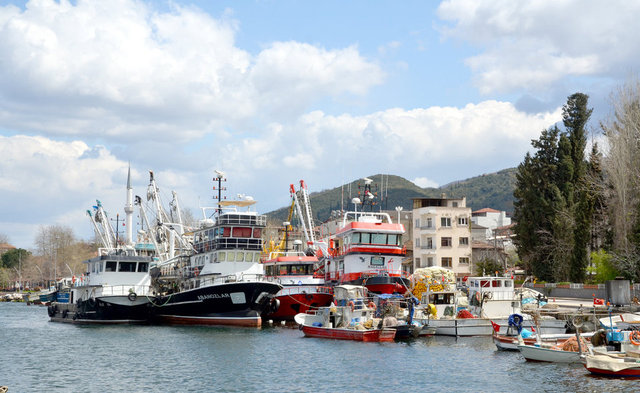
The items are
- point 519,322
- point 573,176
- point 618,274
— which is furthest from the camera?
point 573,176

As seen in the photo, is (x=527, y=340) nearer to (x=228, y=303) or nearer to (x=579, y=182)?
(x=228, y=303)

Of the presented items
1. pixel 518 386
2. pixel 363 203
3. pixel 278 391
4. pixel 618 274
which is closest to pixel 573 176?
pixel 618 274

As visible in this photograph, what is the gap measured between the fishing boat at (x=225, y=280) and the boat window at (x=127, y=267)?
361 centimetres

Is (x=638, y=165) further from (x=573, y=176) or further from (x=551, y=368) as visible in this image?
(x=551, y=368)

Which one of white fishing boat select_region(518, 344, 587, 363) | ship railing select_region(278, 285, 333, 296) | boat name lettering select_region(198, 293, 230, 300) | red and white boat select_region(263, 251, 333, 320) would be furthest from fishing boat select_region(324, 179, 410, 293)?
white fishing boat select_region(518, 344, 587, 363)

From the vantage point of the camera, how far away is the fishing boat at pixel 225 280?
175 ft

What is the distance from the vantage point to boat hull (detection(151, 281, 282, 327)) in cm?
5294

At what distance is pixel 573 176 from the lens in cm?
6738

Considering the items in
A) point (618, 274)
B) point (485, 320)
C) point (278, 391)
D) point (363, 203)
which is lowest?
point (278, 391)

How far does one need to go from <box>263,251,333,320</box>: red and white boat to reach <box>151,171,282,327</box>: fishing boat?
1337 millimetres

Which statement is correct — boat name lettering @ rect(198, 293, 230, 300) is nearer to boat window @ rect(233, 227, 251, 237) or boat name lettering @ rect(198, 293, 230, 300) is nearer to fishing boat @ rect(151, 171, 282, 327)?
fishing boat @ rect(151, 171, 282, 327)

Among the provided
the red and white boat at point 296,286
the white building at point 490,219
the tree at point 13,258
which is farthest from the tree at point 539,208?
the tree at point 13,258

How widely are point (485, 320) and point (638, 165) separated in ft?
83.0

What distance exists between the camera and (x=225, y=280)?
55.1 m
